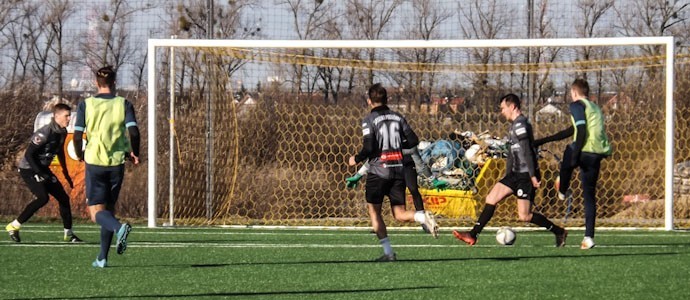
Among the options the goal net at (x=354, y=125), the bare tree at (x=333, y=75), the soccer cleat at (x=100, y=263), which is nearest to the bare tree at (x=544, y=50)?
the goal net at (x=354, y=125)

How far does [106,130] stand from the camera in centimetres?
1116

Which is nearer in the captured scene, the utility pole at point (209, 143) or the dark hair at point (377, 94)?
the dark hair at point (377, 94)

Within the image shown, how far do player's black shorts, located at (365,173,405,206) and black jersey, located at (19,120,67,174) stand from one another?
4.30 meters

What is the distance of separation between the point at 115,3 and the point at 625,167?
31.3ft

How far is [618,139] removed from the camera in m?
19.5

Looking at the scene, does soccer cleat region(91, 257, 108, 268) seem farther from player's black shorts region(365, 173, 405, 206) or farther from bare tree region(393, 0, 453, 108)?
bare tree region(393, 0, 453, 108)

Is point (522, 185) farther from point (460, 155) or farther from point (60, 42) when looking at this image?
point (60, 42)

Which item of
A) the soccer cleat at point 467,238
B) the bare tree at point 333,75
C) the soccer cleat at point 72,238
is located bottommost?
the soccer cleat at point 72,238

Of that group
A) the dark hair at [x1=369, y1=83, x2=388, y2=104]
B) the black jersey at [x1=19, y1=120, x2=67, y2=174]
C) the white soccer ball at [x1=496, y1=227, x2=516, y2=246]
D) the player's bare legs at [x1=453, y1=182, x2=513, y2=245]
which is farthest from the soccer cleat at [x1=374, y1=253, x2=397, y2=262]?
A: the black jersey at [x1=19, y1=120, x2=67, y2=174]

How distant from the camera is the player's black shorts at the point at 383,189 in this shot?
12023mm

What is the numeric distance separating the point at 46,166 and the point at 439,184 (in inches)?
236

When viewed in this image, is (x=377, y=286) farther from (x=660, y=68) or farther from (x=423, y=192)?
(x=660, y=68)

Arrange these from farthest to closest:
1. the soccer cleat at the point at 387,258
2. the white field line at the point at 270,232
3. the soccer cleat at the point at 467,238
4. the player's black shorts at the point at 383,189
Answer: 1. the white field line at the point at 270,232
2. the soccer cleat at the point at 467,238
3. the player's black shorts at the point at 383,189
4. the soccer cleat at the point at 387,258

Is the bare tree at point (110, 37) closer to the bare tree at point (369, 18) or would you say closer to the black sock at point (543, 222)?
the bare tree at point (369, 18)
